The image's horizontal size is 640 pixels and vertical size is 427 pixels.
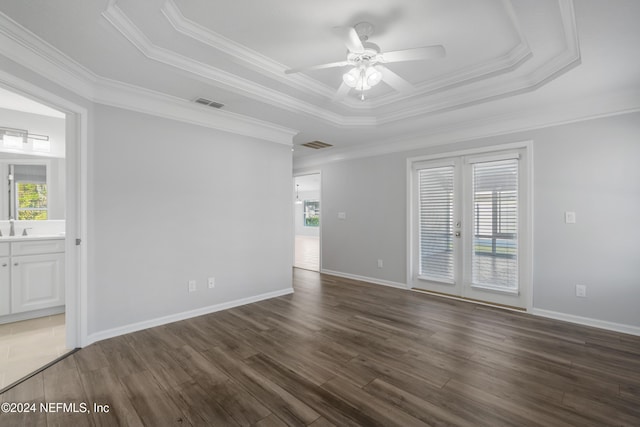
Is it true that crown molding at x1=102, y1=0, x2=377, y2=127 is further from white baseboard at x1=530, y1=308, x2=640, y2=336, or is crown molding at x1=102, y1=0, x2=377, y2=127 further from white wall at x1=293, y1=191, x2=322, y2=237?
white wall at x1=293, y1=191, x2=322, y2=237

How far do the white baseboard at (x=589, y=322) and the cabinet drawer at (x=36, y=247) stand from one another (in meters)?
5.84

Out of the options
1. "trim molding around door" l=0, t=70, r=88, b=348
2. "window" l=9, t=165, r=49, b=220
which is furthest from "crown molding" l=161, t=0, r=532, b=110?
"window" l=9, t=165, r=49, b=220

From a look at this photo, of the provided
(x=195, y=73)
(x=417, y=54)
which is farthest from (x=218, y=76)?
(x=417, y=54)

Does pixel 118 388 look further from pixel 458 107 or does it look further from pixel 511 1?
pixel 458 107

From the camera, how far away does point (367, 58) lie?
2.36 meters

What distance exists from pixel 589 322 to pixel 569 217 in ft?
3.89

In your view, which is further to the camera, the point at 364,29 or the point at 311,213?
the point at 311,213

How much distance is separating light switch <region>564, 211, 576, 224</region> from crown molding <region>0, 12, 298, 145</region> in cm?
363

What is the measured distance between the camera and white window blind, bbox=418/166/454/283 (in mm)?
4418

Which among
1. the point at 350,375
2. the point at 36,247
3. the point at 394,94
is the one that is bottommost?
the point at 350,375

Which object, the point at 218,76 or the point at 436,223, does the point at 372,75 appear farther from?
the point at 436,223

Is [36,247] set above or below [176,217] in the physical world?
below

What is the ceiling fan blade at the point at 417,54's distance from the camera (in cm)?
199

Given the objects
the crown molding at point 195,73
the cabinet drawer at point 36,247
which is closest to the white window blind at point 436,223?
the crown molding at point 195,73
